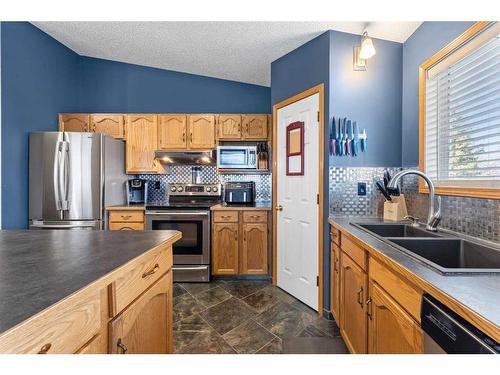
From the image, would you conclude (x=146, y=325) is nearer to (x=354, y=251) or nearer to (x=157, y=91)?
(x=354, y=251)

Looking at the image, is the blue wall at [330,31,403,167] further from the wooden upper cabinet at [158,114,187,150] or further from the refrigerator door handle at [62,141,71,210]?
the refrigerator door handle at [62,141,71,210]

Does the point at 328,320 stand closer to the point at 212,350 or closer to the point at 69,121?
the point at 212,350

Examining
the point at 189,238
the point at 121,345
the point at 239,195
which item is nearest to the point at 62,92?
the point at 189,238

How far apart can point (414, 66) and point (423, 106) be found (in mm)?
406

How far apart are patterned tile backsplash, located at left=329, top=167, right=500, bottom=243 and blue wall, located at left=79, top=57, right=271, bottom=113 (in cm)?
193

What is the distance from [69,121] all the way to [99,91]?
0.66m

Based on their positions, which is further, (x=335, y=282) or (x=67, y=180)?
(x=67, y=180)

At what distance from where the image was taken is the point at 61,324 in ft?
1.93

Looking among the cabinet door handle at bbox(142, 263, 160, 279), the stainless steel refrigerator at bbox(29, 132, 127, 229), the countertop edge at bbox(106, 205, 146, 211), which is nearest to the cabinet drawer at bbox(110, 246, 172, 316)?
the cabinet door handle at bbox(142, 263, 160, 279)

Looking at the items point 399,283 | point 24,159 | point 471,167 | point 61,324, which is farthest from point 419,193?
point 24,159

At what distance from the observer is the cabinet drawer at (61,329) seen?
1.57ft

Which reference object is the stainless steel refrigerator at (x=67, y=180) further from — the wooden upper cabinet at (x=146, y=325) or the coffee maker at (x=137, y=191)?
the wooden upper cabinet at (x=146, y=325)

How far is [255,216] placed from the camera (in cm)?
310

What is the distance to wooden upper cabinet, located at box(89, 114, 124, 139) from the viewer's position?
332cm
